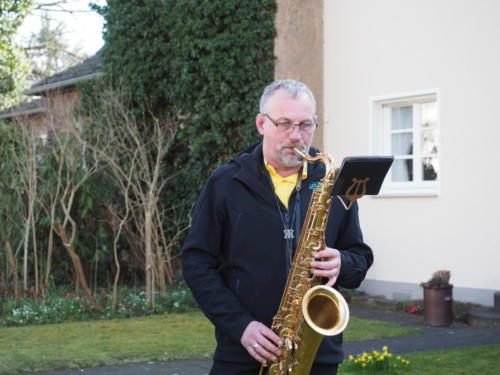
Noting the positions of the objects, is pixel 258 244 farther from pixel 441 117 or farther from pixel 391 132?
pixel 391 132

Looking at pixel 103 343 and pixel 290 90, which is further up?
pixel 290 90

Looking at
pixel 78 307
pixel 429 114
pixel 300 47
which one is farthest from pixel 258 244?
pixel 300 47

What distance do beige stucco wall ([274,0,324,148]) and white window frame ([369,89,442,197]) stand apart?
105 centimetres

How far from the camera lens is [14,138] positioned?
12.1 meters

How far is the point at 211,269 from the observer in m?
3.15

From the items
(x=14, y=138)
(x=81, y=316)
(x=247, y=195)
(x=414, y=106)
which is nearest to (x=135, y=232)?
(x=14, y=138)

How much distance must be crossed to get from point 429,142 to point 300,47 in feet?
8.99

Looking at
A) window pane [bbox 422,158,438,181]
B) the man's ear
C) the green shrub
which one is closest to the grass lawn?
the green shrub

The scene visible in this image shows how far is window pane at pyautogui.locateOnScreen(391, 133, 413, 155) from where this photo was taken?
11625mm

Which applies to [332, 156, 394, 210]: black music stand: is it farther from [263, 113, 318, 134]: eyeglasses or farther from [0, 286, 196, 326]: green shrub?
[0, 286, 196, 326]: green shrub

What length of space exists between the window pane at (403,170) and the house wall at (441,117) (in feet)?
1.25

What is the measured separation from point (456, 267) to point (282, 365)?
26.2 feet

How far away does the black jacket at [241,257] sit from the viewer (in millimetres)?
3125

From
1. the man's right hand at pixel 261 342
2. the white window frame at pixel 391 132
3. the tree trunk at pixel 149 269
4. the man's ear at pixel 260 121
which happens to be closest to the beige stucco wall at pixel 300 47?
the white window frame at pixel 391 132
